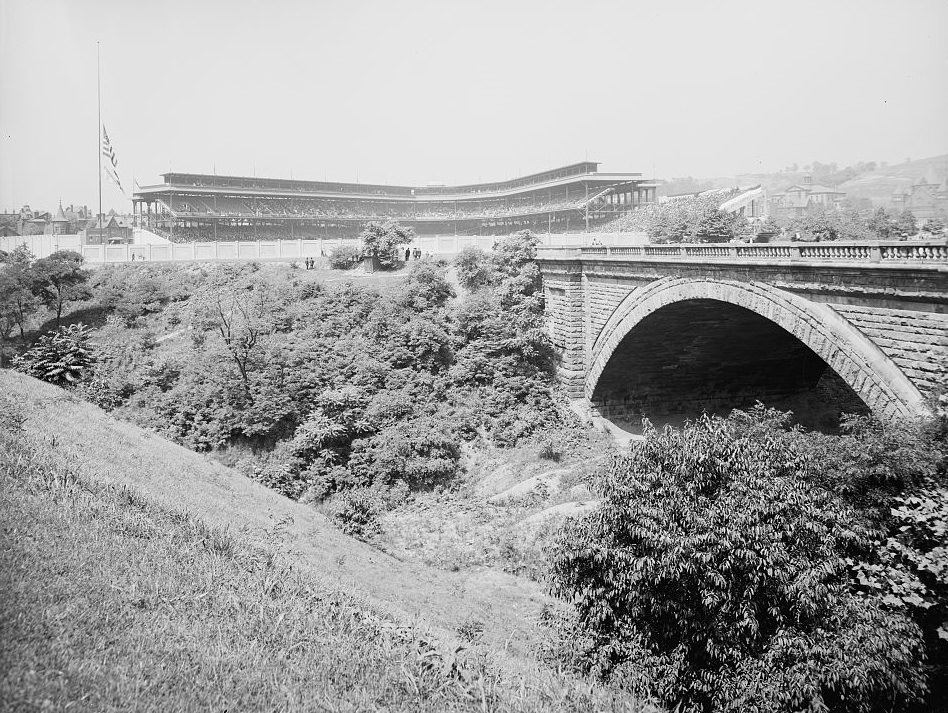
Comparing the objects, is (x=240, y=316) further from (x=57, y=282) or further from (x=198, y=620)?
(x=198, y=620)

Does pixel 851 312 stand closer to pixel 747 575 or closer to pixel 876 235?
pixel 747 575

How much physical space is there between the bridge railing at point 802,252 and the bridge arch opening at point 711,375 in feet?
9.47

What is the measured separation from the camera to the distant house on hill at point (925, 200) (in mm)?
75188

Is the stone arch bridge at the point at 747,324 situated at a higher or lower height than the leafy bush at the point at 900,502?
higher

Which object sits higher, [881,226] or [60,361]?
[881,226]

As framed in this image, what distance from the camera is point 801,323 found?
53.2ft

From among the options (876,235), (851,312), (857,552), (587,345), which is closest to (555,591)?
(857,552)

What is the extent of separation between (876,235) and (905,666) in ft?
111

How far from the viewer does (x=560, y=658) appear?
10.8 metres

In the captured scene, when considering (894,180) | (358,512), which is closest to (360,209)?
(358,512)

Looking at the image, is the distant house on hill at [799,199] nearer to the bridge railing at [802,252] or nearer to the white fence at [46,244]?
the bridge railing at [802,252]

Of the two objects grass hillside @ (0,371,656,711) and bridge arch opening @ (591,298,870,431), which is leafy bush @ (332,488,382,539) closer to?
grass hillside @ (0,371,656,711)

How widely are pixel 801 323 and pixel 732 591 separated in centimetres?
931

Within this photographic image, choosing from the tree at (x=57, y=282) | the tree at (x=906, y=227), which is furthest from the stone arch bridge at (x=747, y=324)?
the tree at (x=57, y=282)
